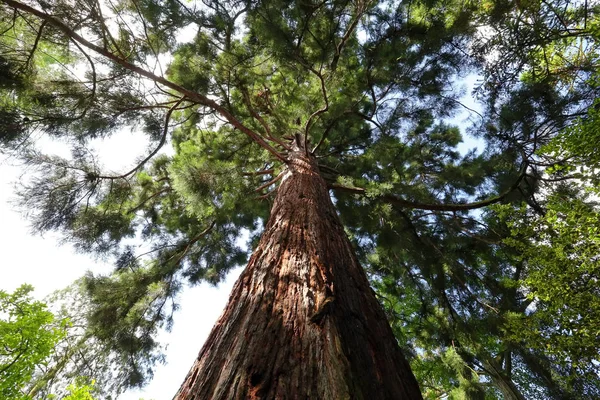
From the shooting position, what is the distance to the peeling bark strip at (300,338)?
35.8 inches

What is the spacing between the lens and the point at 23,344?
5.21m

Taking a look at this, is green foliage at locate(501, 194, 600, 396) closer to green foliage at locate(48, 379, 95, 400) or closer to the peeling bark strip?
the peeling bark strip

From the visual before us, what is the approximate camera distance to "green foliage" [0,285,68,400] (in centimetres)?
495

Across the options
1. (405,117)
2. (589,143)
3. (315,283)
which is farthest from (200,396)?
(405,117)

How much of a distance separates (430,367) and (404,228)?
16.3 feet

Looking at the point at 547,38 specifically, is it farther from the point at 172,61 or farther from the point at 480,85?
the point at 172,61

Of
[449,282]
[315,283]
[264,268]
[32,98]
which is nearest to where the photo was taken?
[315,283]

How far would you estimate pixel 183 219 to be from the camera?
21.5 feet

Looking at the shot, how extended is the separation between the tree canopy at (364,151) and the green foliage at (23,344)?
4.91ft

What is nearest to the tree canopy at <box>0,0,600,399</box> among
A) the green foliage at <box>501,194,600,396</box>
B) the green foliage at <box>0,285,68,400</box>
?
the green foliage at <box>501,194,600,396</box>

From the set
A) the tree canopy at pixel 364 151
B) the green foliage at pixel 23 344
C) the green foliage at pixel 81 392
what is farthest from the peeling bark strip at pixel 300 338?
the green foliage at pixel 23 344

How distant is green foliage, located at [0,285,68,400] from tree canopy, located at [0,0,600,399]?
1.50m

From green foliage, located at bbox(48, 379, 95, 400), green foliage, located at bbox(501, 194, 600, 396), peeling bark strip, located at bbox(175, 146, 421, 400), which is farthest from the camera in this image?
green foliage, located at bbox(48, 379, 95, 400)

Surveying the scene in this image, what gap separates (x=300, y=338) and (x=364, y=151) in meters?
6.09
